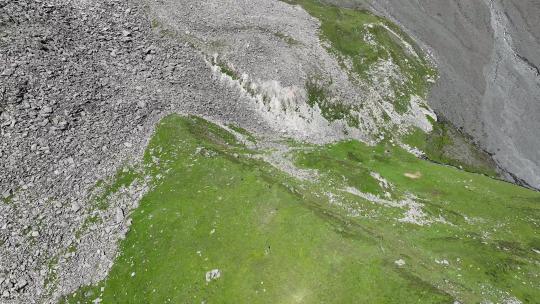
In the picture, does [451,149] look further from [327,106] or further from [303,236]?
[303,236]

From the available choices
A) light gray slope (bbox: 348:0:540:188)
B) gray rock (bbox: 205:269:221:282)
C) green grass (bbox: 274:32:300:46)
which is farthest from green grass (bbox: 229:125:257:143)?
light gray slope (bbox: 348:0:540:188)

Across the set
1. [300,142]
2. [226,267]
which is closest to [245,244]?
[226,267]

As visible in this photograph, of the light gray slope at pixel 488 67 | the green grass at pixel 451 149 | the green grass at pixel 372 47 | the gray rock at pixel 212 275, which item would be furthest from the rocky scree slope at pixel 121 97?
the gray rock at pixel 212 275

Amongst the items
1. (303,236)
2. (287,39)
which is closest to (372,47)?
(287,39)

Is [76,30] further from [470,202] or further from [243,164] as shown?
[470,202]

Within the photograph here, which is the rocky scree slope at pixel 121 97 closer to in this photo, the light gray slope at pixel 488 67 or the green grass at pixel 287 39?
the green grass at pixel 287 39

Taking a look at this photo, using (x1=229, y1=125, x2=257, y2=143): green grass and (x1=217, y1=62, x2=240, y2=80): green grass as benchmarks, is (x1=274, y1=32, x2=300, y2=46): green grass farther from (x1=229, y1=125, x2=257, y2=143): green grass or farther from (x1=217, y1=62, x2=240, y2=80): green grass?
(x1=229, y1=125, x2=257, y2=143): green grass
